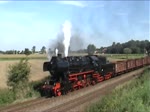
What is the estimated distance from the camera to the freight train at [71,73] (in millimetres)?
24953

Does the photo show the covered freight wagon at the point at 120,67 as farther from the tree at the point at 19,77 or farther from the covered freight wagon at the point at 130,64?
the tree at the point at 19,77

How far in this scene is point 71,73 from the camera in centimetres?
2628

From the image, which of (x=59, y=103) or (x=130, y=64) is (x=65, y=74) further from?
Answer: (x=130, y=64)

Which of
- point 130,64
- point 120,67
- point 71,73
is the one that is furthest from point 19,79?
point 130,64

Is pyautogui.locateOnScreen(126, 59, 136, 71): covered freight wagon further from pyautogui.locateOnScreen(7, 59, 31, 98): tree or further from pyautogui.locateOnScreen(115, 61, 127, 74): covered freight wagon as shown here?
pyautogui.locateOnScreen(7, 59, 31, 98): tree

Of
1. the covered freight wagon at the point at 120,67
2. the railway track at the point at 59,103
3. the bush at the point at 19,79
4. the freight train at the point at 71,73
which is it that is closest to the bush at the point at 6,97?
the bush at the point at 19,79

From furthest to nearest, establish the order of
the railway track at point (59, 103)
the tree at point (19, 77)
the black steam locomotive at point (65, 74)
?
the black steam locomotive at point (65, 74) → the tree at point (19, 77) → the railway track at point (59, 103)

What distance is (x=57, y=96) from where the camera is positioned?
24281mm

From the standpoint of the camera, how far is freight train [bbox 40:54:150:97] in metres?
25.0

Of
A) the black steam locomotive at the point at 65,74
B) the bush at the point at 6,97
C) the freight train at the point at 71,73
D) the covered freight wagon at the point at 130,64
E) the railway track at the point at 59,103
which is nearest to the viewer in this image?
the railway track at the point at 59,103

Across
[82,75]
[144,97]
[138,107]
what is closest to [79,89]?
[82,75]

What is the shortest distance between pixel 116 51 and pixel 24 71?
324 ft

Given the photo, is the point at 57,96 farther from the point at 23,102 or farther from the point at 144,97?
the point at 144,97

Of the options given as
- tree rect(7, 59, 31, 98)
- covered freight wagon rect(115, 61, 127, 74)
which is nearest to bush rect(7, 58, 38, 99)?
tree rect(7, 59, 31, 98)
